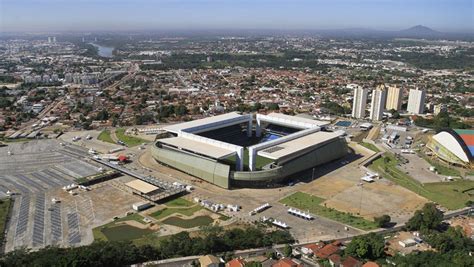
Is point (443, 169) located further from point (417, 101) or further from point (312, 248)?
point (417, 101)

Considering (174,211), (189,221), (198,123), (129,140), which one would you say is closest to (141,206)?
(174,211)

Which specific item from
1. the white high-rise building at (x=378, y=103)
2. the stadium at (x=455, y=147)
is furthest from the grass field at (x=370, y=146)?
the white high-rise building at (x=378, y=103)

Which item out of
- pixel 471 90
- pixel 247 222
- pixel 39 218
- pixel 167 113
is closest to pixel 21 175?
pixel 39 218

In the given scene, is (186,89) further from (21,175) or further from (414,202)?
(414,202)

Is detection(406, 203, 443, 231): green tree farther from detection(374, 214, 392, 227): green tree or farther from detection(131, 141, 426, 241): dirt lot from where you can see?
detection(131, 141, 426, 241): dirt lot

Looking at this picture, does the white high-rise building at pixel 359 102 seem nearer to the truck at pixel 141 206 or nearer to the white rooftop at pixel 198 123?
the white rooftop at pixel 198 123

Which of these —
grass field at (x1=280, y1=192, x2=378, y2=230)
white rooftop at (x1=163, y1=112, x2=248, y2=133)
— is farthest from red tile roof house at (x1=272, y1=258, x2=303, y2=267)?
white rooftop at (x1=163, y1=112, x2=248, y2=133)

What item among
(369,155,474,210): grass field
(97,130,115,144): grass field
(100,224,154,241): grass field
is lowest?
(100,224,154,241): grass field
